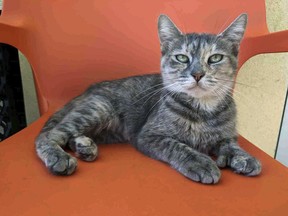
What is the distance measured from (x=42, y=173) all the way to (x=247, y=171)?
47 centimetres

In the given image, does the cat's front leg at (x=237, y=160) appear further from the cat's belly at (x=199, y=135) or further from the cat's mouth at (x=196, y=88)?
the cat's mouth at (x=196, y=88)

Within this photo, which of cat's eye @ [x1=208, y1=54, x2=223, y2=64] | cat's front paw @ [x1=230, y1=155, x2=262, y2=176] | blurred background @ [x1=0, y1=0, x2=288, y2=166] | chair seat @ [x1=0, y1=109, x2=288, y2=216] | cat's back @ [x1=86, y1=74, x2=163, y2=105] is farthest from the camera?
blurred background @ [x1=0, y1=0, x2=288, y2=166]

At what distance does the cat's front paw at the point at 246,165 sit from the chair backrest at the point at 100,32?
47cm

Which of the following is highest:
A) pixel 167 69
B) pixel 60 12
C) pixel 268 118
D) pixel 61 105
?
pixel 60 12

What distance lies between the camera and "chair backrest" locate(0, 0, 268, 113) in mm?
1170

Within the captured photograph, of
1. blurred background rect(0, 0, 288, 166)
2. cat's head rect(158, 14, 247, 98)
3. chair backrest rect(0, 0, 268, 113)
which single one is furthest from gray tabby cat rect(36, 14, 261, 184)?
blurred background rect(0, 0, 288, 166)

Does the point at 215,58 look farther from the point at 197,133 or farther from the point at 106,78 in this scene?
the point at 106,78

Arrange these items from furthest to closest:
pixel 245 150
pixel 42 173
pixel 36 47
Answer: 1. pixel 36 47
2. pixel 245 150
3. pixel 42 173

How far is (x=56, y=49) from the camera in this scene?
1183 mm

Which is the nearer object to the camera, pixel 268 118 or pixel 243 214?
pixel 243 214

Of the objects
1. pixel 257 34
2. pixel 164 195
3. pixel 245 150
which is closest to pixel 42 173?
pixel 164 195

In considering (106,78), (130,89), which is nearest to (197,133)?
(130,89)

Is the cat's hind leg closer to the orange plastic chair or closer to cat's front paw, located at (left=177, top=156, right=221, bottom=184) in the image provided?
the orange plastic chair

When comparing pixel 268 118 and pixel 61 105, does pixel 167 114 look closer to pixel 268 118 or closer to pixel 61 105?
pixel 61 105
